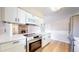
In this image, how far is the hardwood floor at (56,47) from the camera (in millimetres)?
1245

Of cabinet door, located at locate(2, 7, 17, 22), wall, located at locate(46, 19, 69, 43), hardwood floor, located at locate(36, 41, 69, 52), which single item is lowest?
hardwood floor, located at locate(36, 41, 69, 52)

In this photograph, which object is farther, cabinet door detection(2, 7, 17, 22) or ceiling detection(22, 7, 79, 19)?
cabinet door detection(2, 7, 17, 22)

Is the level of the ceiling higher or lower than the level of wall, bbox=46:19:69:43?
higher

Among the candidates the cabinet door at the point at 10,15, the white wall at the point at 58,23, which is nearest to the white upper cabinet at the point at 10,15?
the cabinet door at the point at 10,15

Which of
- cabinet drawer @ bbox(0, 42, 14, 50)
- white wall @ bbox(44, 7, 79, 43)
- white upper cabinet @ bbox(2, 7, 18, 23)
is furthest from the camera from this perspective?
white upper cabinet @ bbox(2, 7, 18, 23)

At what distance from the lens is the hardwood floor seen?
4.09 feet

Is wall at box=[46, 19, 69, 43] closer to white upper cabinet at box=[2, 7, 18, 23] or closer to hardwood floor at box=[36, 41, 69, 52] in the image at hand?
hardwood floor at box=[36, 41, 69, 52]

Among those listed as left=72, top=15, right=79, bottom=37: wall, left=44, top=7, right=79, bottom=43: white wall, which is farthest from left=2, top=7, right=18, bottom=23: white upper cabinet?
left=72, top=15, right=79, bottom=37: wall

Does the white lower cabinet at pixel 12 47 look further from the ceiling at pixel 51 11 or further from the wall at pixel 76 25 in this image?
the wall at pixel 76 25
